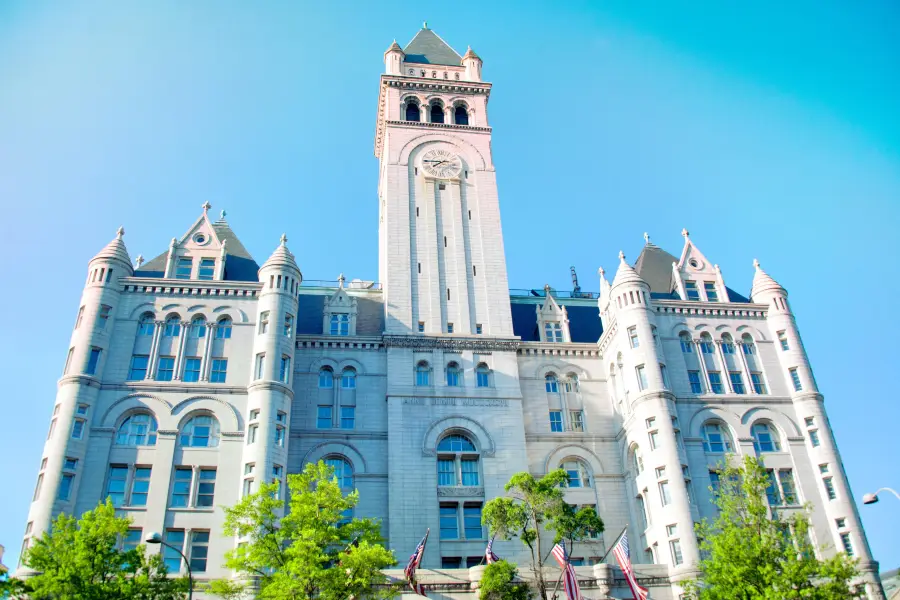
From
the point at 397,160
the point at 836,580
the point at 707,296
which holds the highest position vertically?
the point at 397,160

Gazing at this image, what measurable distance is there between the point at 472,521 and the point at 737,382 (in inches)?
858

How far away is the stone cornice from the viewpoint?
58.3m

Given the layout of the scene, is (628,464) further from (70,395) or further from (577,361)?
(70,395)

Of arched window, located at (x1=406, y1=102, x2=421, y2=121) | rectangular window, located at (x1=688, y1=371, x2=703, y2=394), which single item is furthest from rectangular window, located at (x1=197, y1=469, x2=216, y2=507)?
arched window, located at (x1=406, y1=102, x2=421, y2=121)

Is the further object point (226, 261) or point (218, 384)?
point (226, 261)

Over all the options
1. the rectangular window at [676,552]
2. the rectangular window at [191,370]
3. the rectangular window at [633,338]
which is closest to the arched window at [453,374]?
the rectangular window at [633,338]

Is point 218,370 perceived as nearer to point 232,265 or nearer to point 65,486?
point 232,265

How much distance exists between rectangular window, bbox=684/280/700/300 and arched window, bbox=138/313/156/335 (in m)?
39.4

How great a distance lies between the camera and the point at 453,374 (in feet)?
191

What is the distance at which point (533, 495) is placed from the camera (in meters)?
42.3

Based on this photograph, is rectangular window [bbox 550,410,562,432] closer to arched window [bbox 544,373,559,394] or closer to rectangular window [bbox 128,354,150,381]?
arched window [bbox 544,373,559,394]

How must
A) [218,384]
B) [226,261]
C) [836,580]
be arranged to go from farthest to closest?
[226,261]
[218,384]
[836,580]

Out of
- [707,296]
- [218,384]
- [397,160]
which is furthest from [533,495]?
[397,160]

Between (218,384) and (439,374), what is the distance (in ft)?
50.0
